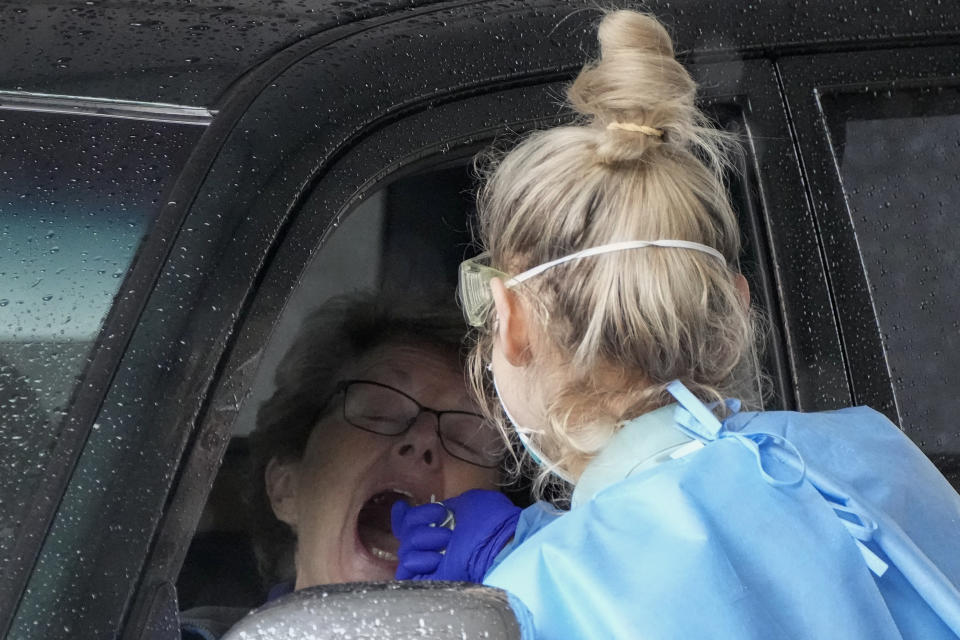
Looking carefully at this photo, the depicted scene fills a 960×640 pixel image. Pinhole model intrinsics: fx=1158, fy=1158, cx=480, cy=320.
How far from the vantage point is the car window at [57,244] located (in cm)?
114

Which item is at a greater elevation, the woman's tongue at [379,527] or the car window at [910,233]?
the car window at [910,233]

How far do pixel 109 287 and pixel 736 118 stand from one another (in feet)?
2.99

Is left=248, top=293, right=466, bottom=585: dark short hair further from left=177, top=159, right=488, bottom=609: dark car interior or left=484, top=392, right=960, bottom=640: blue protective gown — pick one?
left=484, top=392, right=960, bottom=640: blue protective gown

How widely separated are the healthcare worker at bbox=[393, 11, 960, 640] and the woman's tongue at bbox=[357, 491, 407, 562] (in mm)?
167

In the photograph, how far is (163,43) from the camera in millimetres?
1427

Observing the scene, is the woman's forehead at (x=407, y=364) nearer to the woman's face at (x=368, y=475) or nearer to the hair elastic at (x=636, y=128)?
the woman's face at (x=368, y=475)

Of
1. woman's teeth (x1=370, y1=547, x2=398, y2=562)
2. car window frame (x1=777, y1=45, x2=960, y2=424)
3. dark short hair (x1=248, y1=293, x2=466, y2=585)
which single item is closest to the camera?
car window frame (x1=777, y1=45, x2=960, y2=424)

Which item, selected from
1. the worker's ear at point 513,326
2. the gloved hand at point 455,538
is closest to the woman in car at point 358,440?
the gloved hand at point 455,538

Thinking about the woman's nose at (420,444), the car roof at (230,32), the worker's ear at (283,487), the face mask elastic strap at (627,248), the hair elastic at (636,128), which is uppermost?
the car roof at (230,32)

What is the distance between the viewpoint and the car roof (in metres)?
1.37

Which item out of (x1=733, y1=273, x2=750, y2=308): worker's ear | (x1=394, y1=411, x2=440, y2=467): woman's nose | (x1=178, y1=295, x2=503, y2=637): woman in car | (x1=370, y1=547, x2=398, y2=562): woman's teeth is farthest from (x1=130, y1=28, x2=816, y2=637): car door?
(x1=370, y1=547, x2=398, y2=562): woman's teeth

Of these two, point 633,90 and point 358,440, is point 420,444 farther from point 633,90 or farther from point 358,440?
point 633,90

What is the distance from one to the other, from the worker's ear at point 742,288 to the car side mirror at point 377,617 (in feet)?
2.23

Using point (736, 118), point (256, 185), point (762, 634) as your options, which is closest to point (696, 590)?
point (762, 634)
